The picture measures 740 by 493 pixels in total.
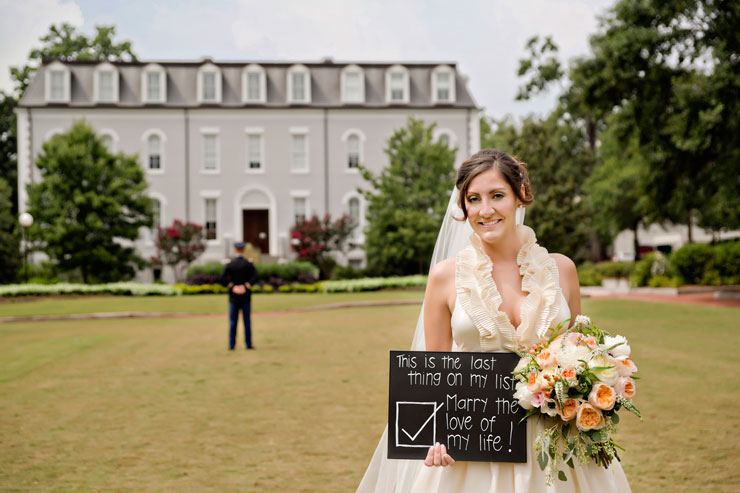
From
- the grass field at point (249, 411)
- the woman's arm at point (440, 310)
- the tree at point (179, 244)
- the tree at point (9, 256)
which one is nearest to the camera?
the woman's arm at point (440, 310)

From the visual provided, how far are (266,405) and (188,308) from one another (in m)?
18.0

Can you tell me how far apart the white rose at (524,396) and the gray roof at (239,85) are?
145 ft

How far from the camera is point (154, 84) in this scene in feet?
152

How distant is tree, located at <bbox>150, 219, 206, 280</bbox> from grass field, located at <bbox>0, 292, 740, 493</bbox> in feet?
75.9

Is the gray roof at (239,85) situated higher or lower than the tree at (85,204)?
higher

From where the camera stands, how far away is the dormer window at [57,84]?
45344mm

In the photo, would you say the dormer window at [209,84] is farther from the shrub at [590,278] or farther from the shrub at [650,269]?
the shrub at [650,269]

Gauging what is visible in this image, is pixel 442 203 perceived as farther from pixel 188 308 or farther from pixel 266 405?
pixel 266 405

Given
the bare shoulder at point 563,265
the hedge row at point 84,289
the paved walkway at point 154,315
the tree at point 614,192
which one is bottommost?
the paved walkway at point 154,315

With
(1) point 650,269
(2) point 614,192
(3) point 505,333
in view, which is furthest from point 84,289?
(3) point 505,333

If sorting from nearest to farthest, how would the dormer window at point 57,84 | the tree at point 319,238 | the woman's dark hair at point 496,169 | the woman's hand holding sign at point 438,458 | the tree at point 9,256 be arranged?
1. the woman's hand holding sign at point 438,458
2. the woman's dark hair at point 496,169
3. the tree at point 9,256
4. the tree at point 319,238
5. the dormer window at point 57,84

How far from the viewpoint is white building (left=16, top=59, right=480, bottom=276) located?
1786 inches

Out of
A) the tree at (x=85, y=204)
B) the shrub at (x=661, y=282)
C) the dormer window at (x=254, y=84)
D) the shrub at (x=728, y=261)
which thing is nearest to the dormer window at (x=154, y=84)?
the dormer window at (x=254, y=84)

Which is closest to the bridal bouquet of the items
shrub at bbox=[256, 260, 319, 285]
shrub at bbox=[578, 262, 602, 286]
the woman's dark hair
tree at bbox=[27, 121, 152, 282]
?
the woman's dark hair
